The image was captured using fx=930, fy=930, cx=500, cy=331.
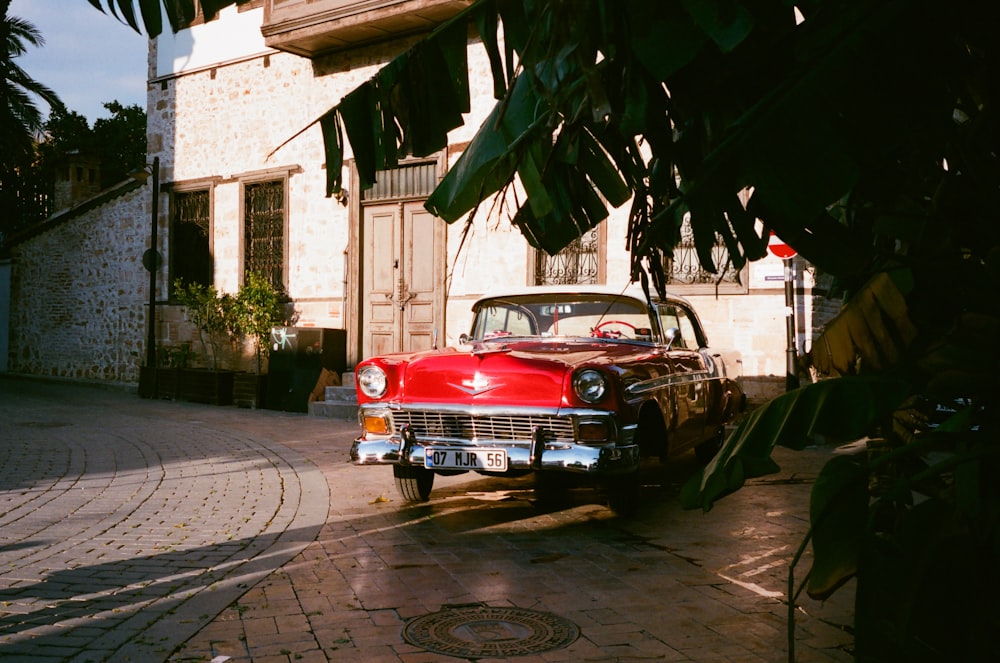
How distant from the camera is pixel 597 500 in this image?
741 centimetres

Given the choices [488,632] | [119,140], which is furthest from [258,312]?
[119,140]

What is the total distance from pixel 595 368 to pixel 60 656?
3.73 metres

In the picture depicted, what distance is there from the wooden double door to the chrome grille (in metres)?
8.17

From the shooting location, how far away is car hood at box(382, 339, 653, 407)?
253 inches

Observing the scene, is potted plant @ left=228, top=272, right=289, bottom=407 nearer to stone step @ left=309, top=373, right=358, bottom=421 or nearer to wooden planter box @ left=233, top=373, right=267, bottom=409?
wooden planter box @ left=233, top=373, right=267, bottom=409

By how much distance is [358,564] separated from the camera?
5.30 meters

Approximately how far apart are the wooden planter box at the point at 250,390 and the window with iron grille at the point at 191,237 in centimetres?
353

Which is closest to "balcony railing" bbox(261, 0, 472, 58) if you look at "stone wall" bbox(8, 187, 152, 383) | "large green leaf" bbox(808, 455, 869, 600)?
"stone wall" bbox(8, 187, 152, 383)

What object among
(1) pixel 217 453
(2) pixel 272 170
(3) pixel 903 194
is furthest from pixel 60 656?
(2) pixel 272 170

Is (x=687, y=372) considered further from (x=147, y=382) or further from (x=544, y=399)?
(x=147, y=382)

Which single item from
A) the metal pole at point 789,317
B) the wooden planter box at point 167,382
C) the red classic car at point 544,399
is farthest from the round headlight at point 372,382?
the wooden planter box at point 167,382

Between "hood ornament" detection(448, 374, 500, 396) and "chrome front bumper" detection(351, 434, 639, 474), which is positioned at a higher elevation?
"hood ornament" detection(448, 374, 500, 396)

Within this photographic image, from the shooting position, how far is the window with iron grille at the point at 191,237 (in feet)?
61.4

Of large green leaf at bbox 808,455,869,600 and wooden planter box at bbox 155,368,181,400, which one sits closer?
large green leaf at bbox 808,455,869,600
